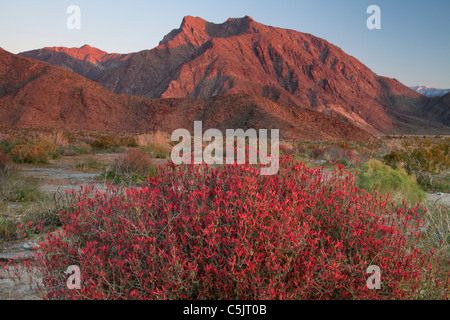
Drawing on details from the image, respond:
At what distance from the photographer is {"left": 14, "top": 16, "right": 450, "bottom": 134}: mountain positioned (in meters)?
88.4

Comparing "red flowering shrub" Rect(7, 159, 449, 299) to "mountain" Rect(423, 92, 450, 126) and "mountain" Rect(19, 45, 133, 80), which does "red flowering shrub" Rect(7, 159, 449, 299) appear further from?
"mountain" Rect(19, 45, 133, 80)

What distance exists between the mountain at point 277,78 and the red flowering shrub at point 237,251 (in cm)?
7477

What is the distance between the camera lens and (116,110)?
189 feet

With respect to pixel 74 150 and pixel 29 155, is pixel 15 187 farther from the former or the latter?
pixel 74 150

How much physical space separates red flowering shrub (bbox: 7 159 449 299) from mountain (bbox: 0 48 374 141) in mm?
45850

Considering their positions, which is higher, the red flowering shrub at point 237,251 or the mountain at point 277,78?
the mountain at point 277,78

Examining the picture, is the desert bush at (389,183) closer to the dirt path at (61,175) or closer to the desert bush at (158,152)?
the dirt path at (61,175)

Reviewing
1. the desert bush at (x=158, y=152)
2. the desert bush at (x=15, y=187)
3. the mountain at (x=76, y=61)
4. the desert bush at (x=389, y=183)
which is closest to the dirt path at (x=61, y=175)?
the desert bush at (x=15, y=187)

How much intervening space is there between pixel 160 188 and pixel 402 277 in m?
1.98

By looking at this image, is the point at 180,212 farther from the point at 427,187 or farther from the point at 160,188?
the point at 427,187

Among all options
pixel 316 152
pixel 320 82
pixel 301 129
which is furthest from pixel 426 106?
pixel 316 152

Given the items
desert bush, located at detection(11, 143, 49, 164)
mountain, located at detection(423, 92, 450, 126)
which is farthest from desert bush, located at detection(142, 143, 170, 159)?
mountain, located at detection(423, 92, 450, 126)

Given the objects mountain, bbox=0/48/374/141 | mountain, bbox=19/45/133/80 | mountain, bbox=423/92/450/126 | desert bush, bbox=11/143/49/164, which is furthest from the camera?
mountain, bbox=19/45/133/80

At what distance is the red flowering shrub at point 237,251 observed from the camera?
7.13ft
